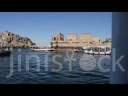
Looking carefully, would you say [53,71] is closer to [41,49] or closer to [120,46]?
[41,49]

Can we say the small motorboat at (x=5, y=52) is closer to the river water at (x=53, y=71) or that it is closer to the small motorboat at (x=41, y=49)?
the river water at (x=53, y=71)

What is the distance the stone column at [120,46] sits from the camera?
9.21ft

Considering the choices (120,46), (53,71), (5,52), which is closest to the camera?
(120,46)

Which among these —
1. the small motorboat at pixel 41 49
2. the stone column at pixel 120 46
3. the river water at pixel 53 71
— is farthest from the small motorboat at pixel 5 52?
the stone column at pixel 120 46

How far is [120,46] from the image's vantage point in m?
2.87

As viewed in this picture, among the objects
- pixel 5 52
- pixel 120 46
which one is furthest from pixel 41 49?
pixel 120 46

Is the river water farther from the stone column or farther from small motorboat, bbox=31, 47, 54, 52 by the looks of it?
the stone column

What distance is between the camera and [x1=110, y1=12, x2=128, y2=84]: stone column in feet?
9.21

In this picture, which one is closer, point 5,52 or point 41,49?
point 5,52

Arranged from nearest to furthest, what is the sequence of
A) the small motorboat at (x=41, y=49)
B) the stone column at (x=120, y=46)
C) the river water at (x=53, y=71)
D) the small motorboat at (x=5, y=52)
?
the stone column at (x=120, y=46) < the river water at (x=53, y=71) < the small motorboat at (x=5, y=52) < the small motorboat at (x=41, y=49)

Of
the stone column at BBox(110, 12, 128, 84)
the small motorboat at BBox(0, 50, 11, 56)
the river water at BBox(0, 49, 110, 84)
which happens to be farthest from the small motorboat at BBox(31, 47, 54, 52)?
the stone column at BBox(110, 12, 128, 84)
